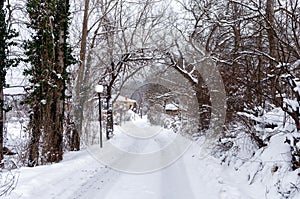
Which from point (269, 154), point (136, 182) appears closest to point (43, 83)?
point (136, 182)

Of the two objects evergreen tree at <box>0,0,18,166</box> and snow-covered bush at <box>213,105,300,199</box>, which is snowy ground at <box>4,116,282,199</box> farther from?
evergreen tree at <box>0,0,18,166</box>

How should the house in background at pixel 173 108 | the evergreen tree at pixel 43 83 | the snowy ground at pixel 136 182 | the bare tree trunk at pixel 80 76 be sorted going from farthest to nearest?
the house in background at pixel 173 108, the bare tree trunk at pixel 80 76, the evergreen tree at pixel 43 83, the snowy ground at pixel 136 182

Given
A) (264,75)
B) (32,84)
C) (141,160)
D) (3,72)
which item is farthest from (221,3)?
(3,72)

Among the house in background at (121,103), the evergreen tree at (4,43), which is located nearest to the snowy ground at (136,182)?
the evergreen tree at (4,43)

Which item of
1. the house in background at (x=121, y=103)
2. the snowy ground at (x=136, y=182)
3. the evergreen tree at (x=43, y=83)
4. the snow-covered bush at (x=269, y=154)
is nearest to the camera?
the snow-covered bush at (x=269, y=154)

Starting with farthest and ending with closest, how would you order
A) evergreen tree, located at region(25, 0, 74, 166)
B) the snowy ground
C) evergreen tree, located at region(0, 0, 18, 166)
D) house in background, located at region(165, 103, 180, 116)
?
house in background, located at region(165, 103, 180, 116) < evergreen tree, located at region(0, 0, 18, 166) < evergreen tree, located at region(25, 0, 74, 166) < the snowy ground

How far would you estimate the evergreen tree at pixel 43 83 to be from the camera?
28.2 feet

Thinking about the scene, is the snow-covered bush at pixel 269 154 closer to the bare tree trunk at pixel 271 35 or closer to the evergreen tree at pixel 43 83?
the bare tree trunk at pixel 271 35

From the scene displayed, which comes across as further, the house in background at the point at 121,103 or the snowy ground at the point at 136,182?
the house in background at the point at 121,103

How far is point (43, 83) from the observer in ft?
28.1

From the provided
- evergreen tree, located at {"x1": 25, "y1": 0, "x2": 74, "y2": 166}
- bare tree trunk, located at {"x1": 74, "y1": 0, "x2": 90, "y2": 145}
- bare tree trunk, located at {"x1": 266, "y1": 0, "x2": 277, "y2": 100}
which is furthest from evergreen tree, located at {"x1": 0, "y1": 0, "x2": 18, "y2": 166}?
bare tree trunk, located at {"x1": 266, "y1": 0, "x2": 277, "y2": 100}

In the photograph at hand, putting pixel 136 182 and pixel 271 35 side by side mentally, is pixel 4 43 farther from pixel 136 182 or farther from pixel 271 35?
pixel 271 35

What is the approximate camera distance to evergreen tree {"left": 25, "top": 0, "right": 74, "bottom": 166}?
8.59 meters

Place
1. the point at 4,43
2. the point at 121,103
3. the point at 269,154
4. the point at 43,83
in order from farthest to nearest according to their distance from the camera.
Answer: the point at 121,103
the point at 4,43
the point at 43,83
the point at 269,154
